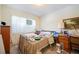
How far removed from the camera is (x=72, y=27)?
6.11 feet

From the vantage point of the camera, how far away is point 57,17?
1900 millimetres

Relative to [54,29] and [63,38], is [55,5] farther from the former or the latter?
[63,38]

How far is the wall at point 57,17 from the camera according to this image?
1.79m

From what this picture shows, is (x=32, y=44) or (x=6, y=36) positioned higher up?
(x=6, y=36)

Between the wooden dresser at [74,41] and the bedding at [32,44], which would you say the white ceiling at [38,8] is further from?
the wooden dresser at [74,41]

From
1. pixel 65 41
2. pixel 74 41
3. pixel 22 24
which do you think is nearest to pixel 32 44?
pixel 22 24

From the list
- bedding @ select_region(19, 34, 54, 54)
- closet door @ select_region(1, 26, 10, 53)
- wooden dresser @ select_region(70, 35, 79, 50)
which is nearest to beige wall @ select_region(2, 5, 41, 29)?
closet door @ select_region(1, 26, 10, 53)

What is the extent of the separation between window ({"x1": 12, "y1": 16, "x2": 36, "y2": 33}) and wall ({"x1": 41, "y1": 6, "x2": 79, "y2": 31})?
0.19m

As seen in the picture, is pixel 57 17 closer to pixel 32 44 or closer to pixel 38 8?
pixel 38 8

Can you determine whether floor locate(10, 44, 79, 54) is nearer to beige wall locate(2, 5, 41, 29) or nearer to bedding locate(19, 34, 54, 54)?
bedding locate(19, 34, 54, 54)

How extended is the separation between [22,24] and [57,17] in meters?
0.63

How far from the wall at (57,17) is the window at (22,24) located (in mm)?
194

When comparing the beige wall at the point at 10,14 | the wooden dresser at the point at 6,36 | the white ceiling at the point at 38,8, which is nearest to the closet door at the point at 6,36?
the wooden dresser at the point at 6,36
